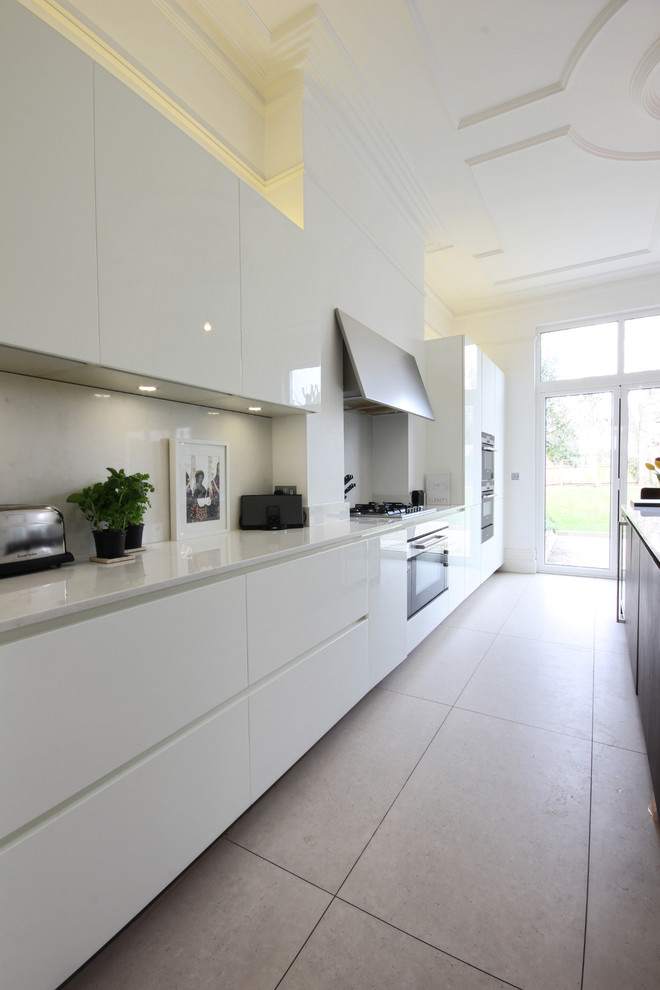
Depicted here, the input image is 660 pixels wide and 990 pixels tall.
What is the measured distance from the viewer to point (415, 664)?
2.75 metres

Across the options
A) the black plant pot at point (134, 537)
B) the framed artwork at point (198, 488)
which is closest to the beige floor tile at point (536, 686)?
the framed artwork at point (198, 488)

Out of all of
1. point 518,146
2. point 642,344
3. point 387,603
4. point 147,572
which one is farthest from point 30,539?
point 642,344

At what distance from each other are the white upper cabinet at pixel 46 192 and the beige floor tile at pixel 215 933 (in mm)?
1506

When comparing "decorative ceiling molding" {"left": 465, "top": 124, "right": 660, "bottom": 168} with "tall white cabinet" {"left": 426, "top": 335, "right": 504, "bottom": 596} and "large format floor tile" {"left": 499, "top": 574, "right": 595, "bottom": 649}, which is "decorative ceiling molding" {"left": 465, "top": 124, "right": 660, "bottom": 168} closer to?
"tall white cabinet" {"left": 426, "top": 335, "right": 504, "bottom": 596}

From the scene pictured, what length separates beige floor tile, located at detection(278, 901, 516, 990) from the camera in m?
1.02

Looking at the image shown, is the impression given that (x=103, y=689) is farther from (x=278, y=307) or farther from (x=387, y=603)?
(x=278, y=307)

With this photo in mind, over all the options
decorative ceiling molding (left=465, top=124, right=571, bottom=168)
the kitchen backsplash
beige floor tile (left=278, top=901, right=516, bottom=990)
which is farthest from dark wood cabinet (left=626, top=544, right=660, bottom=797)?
decorative ceiling molding (left=465, top=124, right=571, bottom=168)

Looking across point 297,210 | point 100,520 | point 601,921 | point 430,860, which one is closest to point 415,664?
point 430,860

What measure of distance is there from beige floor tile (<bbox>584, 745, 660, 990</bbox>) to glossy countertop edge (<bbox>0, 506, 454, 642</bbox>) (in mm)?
1294

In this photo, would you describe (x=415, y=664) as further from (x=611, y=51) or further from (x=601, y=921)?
(x=611, y=51)

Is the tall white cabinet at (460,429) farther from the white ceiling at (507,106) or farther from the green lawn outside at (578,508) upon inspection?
the green lawn outside at (578,508)

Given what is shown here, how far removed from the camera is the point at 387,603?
2312 mm

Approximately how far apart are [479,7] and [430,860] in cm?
339

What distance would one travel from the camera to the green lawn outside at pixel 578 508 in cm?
491
